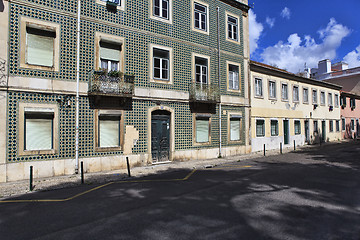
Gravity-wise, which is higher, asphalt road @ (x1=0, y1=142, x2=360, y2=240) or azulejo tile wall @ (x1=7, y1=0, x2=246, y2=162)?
azulejo tile wall @ (x1=7, y1=0, x2=246, y2=162)

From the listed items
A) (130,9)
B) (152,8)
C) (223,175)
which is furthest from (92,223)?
(152,8)

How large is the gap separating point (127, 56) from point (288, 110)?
1717cm

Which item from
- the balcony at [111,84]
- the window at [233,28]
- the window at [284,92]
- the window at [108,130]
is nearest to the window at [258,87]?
the window at [284,92]

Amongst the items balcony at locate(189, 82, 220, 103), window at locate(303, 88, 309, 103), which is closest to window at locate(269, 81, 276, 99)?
window at locate(303, 88, 309, 103)

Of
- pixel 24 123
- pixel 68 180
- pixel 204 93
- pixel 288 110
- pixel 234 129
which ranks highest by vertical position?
pixel 204 93

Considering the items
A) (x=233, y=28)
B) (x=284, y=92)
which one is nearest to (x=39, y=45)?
(x=233, y=28)

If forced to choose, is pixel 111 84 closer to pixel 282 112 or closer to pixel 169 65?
pixel 169 65

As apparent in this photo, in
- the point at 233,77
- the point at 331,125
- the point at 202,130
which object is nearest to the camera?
the point at 202,130

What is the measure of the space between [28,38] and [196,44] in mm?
9742

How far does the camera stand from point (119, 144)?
12.3 metres

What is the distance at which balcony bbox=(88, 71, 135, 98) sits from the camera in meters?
11.2

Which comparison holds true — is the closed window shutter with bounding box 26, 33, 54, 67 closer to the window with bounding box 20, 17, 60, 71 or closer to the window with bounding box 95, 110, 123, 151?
the window with bounding box 20, 17, 60, 71

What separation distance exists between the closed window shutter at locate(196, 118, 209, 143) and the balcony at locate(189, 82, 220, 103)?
4.98 feet

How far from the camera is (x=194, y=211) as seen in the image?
543 cm
